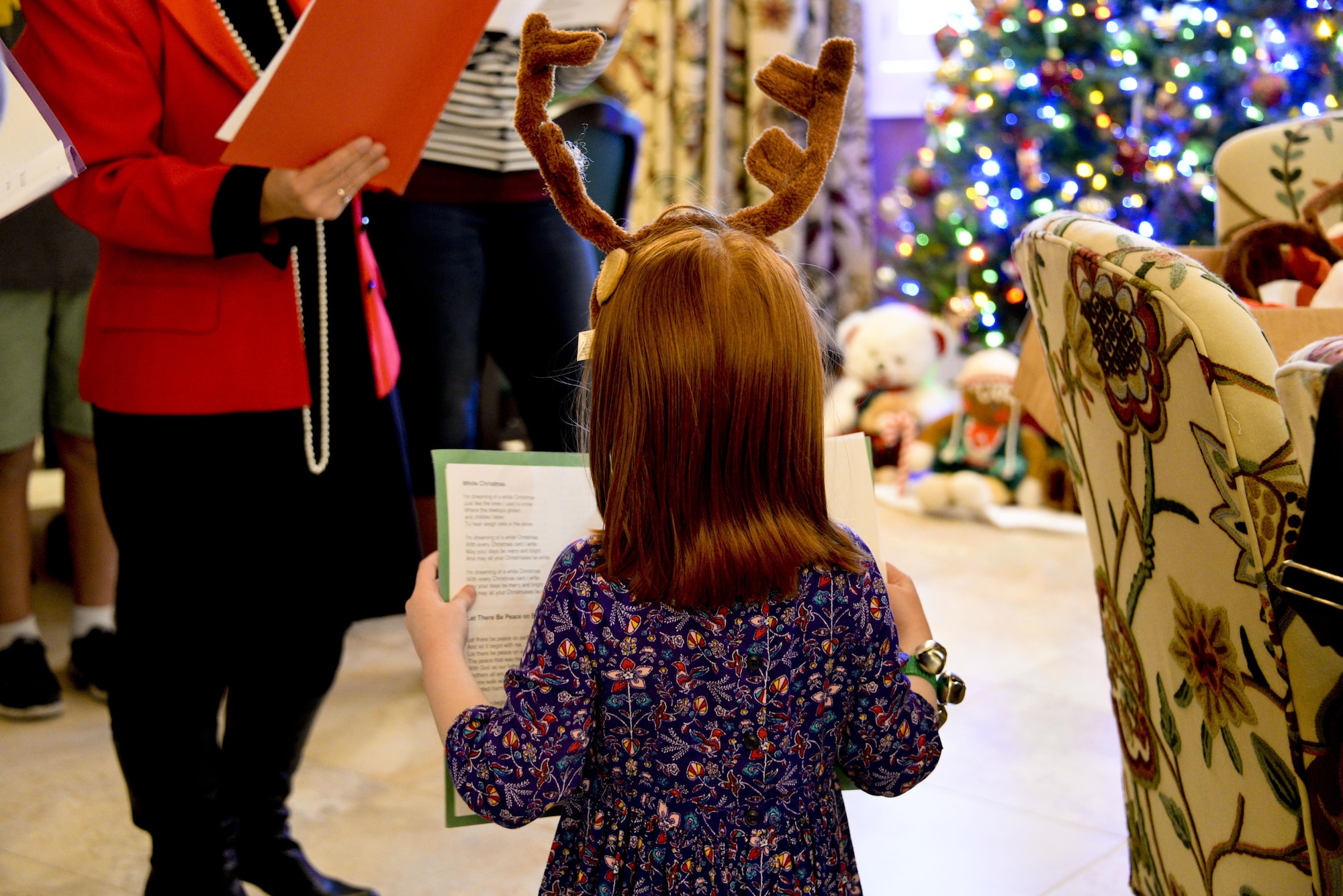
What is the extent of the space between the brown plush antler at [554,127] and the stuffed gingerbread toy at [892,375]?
2640 millimetres

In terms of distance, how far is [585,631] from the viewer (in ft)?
2.36

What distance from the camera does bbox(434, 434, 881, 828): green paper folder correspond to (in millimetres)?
812

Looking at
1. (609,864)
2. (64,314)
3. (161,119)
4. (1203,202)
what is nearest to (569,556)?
(609,864)

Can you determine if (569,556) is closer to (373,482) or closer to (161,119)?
(373,482)

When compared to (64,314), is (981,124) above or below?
above

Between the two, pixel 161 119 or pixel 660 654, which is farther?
pixel 161 119

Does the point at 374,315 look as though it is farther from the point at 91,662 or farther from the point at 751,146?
the point at 91,662

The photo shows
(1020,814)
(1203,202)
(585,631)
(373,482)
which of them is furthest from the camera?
(1203,202)

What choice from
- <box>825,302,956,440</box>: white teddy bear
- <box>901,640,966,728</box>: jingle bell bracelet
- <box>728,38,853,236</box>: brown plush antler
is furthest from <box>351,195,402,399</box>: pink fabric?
<box>825,302,956,440</box>: white teddy bear

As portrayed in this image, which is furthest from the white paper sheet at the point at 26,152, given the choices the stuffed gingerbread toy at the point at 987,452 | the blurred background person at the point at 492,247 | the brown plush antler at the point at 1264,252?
the stuffed gingerbread toy at the point at 987,452

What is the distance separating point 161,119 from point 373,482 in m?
0.39

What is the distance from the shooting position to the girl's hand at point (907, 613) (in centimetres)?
84

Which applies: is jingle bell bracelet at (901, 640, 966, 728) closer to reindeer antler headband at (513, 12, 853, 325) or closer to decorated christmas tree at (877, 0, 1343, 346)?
reindeer antler headband at (513, 12, 853, 325)

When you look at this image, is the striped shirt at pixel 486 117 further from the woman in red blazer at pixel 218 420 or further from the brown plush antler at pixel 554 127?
the brown plush antler at pixel 554 127
